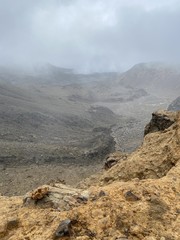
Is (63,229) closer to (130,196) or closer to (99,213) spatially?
(99,213)

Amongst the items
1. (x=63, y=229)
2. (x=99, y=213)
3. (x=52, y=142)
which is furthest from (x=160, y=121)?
(x=52, y=142)

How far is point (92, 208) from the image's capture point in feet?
28.8

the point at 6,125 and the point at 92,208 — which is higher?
the point at 92,208

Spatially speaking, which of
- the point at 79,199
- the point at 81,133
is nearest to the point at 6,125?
the point at 81,133

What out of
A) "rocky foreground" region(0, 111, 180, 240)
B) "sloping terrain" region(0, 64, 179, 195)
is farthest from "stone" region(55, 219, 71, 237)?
"sloping terrain" region(0, 64, 179, 195)

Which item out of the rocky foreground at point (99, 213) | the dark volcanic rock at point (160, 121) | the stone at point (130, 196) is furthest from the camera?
the dark volcanic rock at point (160, 121)

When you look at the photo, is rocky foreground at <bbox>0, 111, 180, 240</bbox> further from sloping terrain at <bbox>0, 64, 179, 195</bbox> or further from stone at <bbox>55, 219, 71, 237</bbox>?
sloping terrain at <bbox>0, 64, 179, 195</bbox>

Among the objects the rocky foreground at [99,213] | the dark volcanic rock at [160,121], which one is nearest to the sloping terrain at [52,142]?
the dark volcanic rock at [160,121]

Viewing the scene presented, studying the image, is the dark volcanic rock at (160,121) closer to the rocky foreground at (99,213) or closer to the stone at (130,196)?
the rocky foreground at (99,213)

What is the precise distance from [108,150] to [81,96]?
362 feet

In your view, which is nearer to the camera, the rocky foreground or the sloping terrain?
the rocky foreground

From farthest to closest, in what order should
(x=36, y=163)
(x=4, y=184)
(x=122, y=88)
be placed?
(x=122, y=88) → (x=36, y=163) → (x=4, y=184)

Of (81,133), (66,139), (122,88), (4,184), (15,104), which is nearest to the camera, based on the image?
(4,184)

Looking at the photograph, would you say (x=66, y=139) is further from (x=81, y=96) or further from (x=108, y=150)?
(x=81, y=96)
